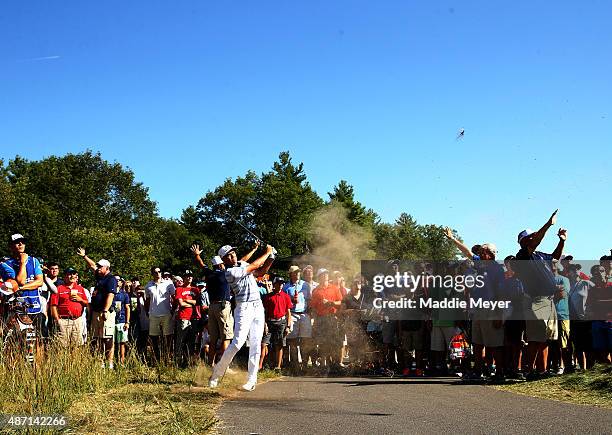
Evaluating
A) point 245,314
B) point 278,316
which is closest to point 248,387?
point 245,314

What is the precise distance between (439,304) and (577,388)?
408cm

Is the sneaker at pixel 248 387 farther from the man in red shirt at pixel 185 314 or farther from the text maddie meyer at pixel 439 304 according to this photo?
the man in red shirt at pixel 185 314

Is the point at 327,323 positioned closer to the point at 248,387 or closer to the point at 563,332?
the point at 563,332

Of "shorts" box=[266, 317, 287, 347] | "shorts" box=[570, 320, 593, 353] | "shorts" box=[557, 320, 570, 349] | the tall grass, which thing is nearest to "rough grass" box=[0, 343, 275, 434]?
the tall grass

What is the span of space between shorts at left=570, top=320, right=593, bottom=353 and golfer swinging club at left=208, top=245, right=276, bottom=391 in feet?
19.1

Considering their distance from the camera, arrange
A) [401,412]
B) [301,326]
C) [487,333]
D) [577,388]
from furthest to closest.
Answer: [301,326], [487,333], [577,388], [401,412]

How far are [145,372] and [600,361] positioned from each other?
788 cm

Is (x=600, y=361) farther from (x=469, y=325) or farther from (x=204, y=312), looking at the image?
(x=204, y=312)

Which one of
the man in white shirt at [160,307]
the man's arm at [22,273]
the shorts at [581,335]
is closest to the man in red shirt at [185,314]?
the man in white shirt at [160,307]

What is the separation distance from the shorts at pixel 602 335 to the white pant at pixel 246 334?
595 cm

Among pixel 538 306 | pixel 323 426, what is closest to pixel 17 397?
pixel 323 426

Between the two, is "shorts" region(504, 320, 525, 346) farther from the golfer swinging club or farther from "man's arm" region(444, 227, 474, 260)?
the golfer swinging club

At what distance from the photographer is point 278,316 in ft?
48.9

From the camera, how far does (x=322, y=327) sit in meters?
16.0
